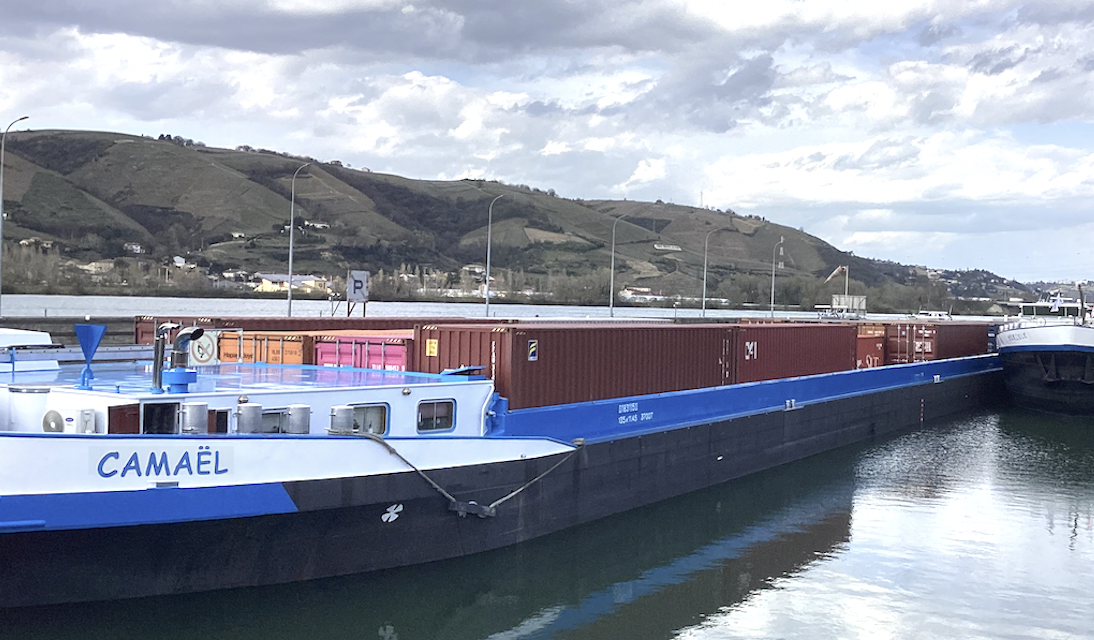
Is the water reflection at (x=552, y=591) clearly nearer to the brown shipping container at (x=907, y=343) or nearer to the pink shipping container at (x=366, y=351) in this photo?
the pink shipping container at (x=366, y=351)

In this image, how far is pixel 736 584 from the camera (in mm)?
18469

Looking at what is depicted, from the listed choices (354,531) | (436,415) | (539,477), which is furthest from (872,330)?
(354,531)

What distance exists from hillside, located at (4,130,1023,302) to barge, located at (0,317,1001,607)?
8258 centimetres

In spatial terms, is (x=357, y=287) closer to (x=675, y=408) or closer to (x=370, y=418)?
(x=675, y=408)

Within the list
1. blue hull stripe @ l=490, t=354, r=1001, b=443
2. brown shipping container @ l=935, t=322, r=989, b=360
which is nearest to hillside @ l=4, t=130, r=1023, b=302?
brown shipping container @ l=935, t=322, r=989, b=360

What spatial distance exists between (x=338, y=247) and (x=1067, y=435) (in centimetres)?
8425

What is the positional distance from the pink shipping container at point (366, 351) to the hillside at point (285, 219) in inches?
3188

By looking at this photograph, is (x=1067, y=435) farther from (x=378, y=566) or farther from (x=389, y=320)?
(x=378, y=566)

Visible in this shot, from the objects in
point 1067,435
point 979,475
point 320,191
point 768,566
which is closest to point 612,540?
point 768,566

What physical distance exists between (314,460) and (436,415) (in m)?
3.11

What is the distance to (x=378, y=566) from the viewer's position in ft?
50.2

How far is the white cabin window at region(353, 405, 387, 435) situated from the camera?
1582 cm

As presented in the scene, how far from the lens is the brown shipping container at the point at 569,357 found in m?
18.4

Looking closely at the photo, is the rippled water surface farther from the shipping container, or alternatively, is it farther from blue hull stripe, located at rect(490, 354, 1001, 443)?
the shipping container
